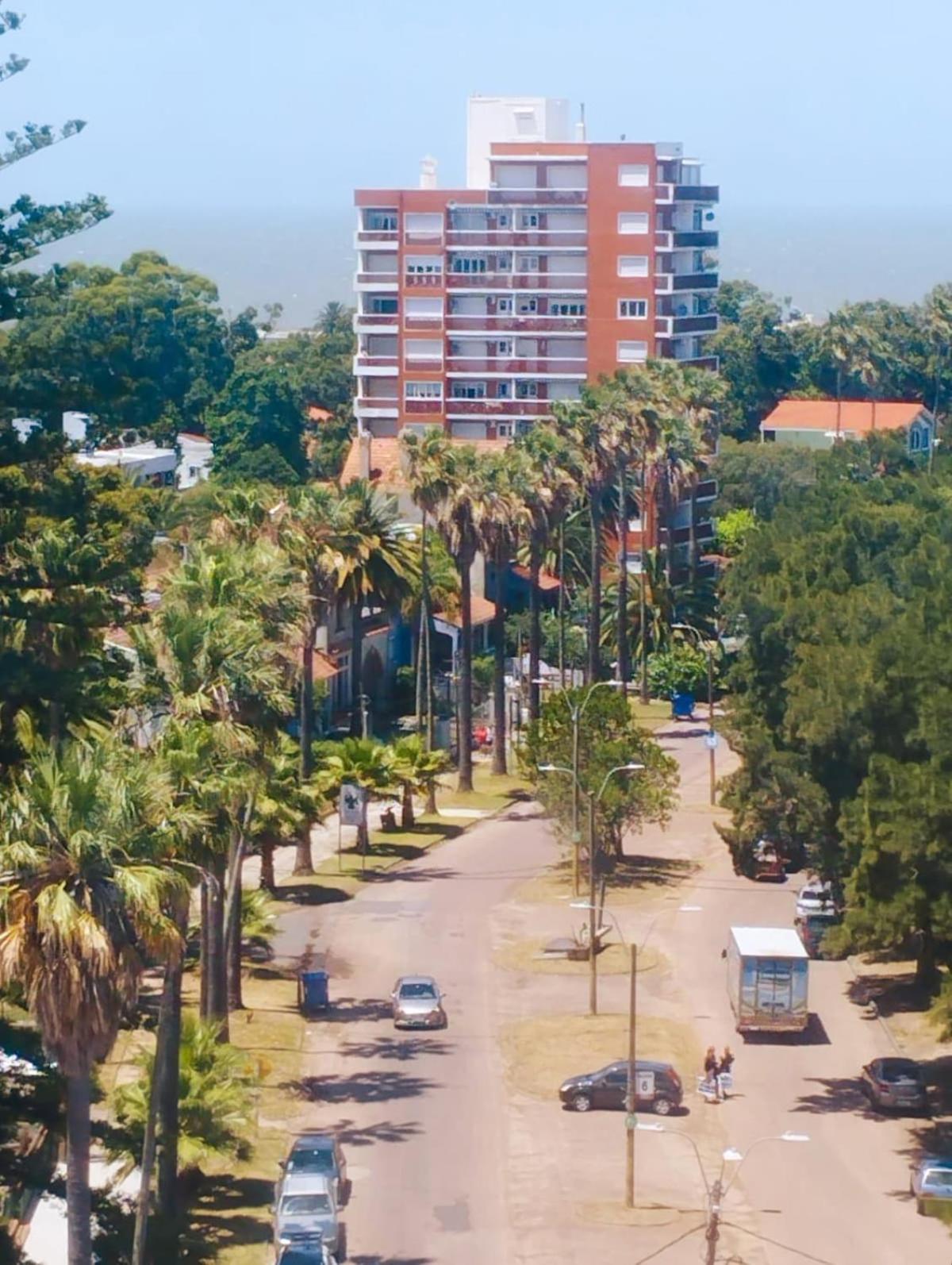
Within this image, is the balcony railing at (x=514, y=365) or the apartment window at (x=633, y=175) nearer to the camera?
the apartment window at (x=633, y=175)

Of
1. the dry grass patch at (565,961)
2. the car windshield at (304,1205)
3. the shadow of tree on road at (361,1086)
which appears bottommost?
the shadow of tree on road at (361,1086)

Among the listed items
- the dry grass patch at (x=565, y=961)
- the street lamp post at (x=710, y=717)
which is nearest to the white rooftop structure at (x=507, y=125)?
the street lamp post at (x=710, y=717)

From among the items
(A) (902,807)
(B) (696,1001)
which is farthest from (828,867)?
(A) (902,807)

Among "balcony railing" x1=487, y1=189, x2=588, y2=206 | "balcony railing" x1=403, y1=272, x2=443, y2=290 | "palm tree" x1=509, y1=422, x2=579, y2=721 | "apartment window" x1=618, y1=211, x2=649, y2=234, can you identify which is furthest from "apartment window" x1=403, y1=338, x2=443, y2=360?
"palm tree" x1=509, y1=422, x2=579, y2=721

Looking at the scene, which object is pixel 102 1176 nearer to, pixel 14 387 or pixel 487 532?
pixel 14 387

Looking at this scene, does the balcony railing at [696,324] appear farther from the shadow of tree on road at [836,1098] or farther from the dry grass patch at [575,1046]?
the shadow of tree on road at [836,1098]

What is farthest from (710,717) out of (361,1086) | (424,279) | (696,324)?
(424,279)

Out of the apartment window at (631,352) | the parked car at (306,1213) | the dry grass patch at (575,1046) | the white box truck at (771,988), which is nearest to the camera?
the parked car at (306,1213)
